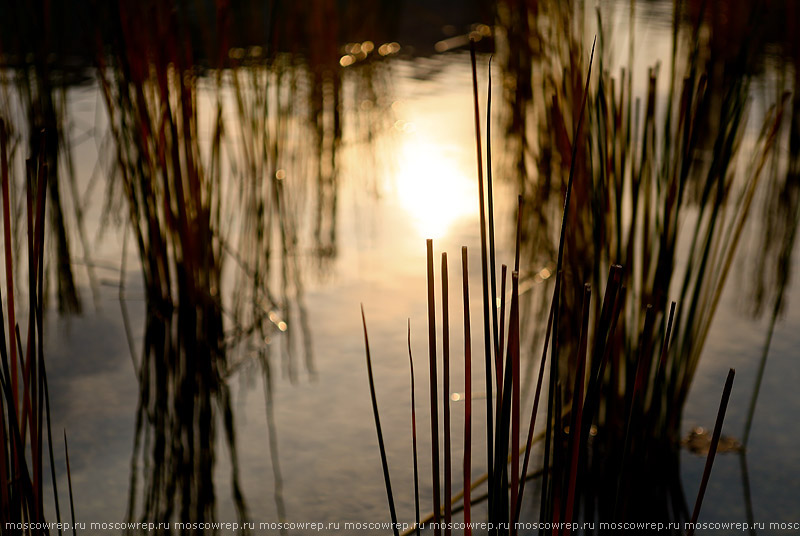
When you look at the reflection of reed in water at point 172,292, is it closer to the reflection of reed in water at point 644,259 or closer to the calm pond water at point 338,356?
the calm pond water at point 338,356

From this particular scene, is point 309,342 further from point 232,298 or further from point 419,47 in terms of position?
point 419,47

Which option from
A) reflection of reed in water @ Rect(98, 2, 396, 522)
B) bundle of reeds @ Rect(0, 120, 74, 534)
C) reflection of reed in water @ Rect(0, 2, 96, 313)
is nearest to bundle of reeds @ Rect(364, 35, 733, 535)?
bundle of reeds @ Rect(0, 120, 74, 534)

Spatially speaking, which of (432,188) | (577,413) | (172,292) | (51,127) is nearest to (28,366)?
(577,413)

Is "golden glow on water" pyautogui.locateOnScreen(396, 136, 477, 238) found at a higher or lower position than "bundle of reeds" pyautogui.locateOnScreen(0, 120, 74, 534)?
lower

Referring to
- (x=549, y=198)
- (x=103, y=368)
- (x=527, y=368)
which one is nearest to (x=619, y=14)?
(x=549, y=198)

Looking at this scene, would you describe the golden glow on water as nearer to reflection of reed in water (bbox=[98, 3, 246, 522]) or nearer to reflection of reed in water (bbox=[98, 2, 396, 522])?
reflection of reed in water (bbox=[98, 2, 396, 522])

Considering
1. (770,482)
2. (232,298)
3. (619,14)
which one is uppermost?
(619,14)

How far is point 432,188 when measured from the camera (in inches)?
88.7

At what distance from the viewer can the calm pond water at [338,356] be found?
107 centimetres

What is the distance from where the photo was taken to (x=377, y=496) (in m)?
1.05

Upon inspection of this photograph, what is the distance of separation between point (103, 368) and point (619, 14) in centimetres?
414

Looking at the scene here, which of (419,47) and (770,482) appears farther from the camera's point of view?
(419,47)

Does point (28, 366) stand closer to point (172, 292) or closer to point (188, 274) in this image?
point (188, 274)

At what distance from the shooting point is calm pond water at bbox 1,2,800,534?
1068 millimetres
